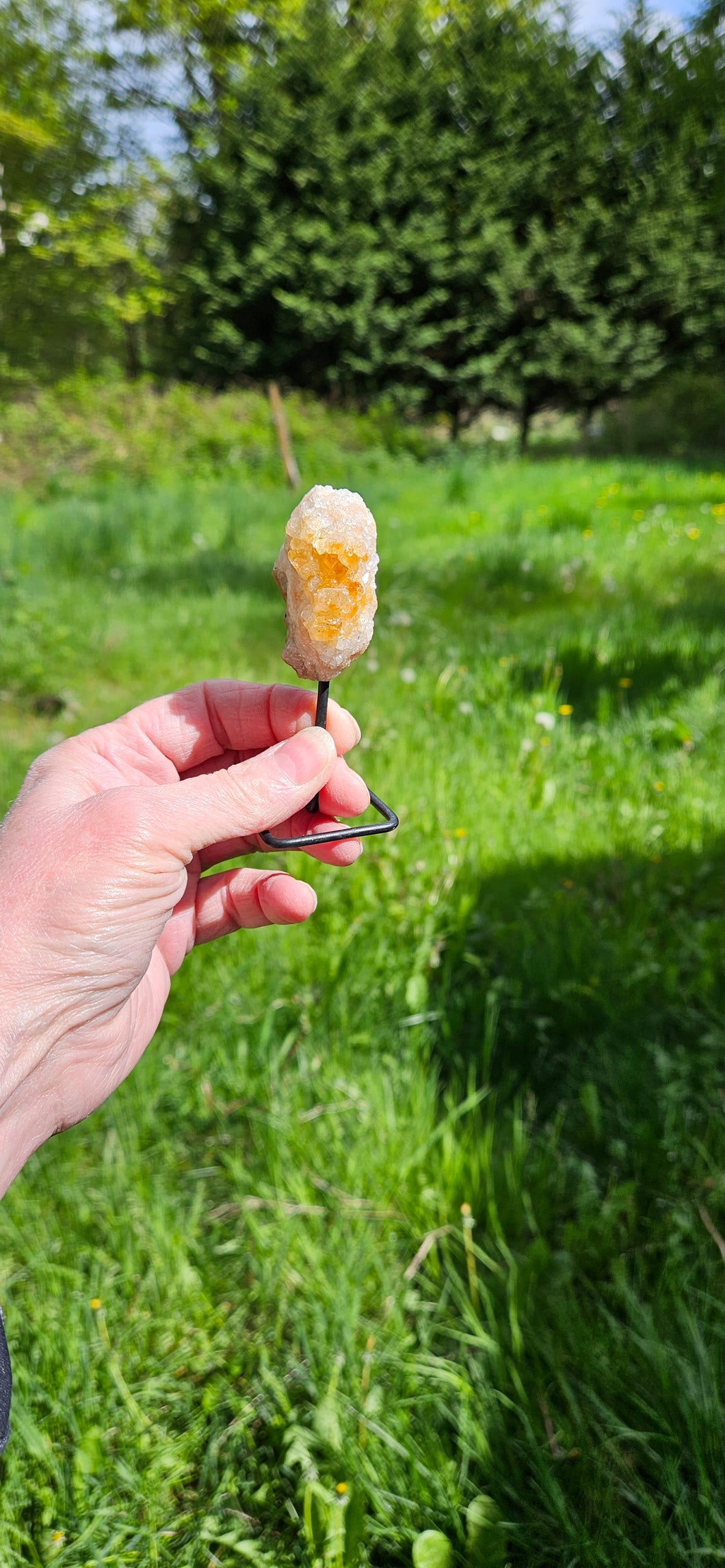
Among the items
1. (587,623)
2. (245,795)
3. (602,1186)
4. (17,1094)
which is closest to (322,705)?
(245,795)

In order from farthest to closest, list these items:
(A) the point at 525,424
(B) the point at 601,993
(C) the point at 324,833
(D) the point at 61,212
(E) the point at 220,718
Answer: (D) the point at 61,212 < (A) the point at 525,424 < (B) the point at 601,993 < (E) the point at 220,718 < (C) the point at 324,833

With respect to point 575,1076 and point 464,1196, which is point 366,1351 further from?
point 575,1076

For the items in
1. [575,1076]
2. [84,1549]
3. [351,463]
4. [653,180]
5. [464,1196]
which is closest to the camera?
[84,1549]

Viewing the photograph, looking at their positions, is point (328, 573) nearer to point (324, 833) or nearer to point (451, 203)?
point (324, 833)

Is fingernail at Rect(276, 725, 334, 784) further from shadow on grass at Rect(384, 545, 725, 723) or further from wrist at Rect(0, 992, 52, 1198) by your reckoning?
shadow on grass at Rect(384, 545, 725, 723)

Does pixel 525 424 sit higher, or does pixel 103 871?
pixel 525 424

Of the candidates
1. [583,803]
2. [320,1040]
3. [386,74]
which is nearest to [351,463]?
[386,74]

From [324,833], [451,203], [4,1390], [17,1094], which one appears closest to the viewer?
[4,1390]
